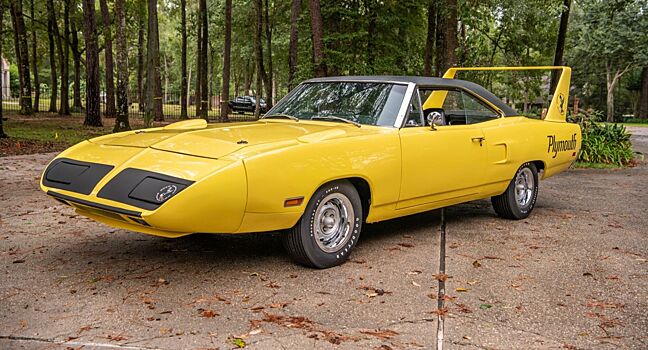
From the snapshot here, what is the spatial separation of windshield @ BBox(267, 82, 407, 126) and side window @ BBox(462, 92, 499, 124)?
104 cm

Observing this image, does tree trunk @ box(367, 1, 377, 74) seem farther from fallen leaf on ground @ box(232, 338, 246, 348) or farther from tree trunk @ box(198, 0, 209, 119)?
fallen leaf on ground @ box(232, 338, 246, 348)

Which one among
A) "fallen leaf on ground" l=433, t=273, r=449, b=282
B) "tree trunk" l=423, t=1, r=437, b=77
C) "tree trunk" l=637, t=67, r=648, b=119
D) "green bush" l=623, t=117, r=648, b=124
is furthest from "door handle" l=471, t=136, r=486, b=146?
"tree trunk" l=637, t=67, r=648, b=119

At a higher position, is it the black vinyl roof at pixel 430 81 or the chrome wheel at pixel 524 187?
the black vinyl roof at pixel 430 81

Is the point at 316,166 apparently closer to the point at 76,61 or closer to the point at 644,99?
the point at 76,61

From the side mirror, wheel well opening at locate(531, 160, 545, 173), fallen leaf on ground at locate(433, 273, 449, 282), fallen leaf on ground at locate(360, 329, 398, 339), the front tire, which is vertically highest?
the side mirror

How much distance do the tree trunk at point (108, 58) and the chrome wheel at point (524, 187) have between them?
14.1m

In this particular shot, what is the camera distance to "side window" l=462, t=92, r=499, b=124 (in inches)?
242

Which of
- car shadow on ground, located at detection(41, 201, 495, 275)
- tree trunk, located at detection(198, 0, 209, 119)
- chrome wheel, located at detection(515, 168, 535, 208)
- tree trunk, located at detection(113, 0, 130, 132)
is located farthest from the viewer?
tree trunk, located at detection(198, 0, 209, 119)

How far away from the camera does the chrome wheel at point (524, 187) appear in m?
6.75

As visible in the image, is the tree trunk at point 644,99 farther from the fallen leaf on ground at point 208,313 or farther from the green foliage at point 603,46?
the fallen leaf on ground at point 208,313

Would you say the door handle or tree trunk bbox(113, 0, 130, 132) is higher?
tree trunk bbox(113, 0, 130, 132)

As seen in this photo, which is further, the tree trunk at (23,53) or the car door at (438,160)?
the tree trunk at (23,53)

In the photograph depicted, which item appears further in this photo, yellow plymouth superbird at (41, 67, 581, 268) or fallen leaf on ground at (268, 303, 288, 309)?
yellow plymouth superbird at (41, 67, 581, 268)

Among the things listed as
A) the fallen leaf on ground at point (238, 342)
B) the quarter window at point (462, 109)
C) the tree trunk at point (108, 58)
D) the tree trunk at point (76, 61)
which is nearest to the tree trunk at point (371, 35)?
the tree trunk at point (108, 58)
